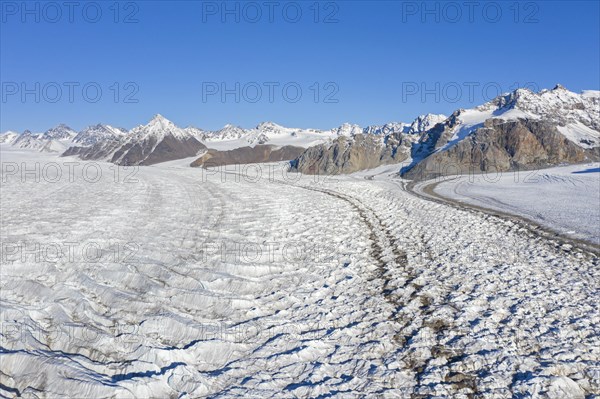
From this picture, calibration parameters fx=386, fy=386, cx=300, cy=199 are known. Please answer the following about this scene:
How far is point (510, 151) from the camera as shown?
87562mm

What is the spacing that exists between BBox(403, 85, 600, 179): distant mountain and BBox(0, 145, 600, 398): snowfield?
199ft

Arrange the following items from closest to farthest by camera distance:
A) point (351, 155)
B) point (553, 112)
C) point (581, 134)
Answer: point (581, 134) → point (351, 155) → point (553, 112)

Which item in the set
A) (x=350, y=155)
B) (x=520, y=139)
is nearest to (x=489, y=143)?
(x=520, y=139)

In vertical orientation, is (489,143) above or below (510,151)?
above

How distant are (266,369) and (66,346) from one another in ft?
10.5

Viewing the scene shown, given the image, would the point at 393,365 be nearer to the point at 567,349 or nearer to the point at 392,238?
the point at 567,349

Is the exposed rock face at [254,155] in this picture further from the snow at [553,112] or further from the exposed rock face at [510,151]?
the exposed rock face at [510,151]

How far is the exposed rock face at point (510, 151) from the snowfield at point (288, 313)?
6887cm

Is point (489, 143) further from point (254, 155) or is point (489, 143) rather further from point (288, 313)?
point (254, 155)

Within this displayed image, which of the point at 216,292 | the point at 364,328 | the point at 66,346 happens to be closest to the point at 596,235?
the point at 364,328

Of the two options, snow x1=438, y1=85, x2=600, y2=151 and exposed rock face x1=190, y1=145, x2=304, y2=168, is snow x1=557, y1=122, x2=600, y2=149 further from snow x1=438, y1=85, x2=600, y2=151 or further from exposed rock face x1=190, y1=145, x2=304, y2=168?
exposed rock face x1=190, y1=145, x2=304, y2=168

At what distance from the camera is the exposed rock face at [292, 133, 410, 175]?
98.6 m

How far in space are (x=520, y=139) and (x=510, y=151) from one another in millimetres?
4603

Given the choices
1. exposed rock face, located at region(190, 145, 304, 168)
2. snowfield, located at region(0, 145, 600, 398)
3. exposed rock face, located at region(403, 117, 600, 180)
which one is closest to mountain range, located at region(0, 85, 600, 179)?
exposed rock face, located at region(403, 117, 600, 180)
